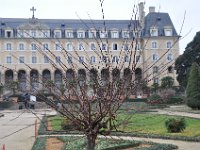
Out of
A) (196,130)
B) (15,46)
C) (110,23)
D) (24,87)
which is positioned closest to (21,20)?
(15,46)

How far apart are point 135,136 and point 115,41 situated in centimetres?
5207

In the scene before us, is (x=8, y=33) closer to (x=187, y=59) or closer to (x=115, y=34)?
(x=115, y=34)

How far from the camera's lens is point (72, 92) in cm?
620

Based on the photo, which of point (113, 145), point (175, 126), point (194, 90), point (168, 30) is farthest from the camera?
point (168, 30)

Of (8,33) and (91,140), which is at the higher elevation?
(8,33)

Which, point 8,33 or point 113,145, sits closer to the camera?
point 113,145

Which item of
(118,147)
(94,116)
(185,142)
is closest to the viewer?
(94,116)

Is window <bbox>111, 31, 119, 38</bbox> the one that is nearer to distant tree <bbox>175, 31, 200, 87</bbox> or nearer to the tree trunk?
distant tree <bbox>175, 31, 200, 87</bbox>

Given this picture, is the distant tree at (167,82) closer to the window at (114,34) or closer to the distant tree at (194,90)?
the window at (114,34)

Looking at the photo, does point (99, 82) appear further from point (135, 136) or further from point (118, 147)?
point (135, 136)

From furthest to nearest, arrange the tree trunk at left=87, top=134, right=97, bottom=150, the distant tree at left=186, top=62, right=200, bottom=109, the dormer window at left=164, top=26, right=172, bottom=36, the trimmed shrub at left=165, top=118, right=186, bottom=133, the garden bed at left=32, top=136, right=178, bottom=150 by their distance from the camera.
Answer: the dormer window at left=164, top=26, right=172, bottom=36
the distant tree at left=186, top=62, right=200, bottom=109
the trimmed shrub at left=165, top=118, right=186, bottom=133
the garden bed at left=32, top=136, right=178, bottom=150
the tree trunk at left=87, top=134, right=97, bottom=150

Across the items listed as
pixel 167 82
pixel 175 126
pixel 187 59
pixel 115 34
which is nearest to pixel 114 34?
pixel 115 34

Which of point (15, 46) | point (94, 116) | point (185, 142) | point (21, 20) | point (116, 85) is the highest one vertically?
point (21, 20)

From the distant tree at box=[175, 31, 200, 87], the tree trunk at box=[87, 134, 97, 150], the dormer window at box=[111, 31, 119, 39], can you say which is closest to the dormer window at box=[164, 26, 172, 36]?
the dormer window at box=[111, 31, 119, 39]
